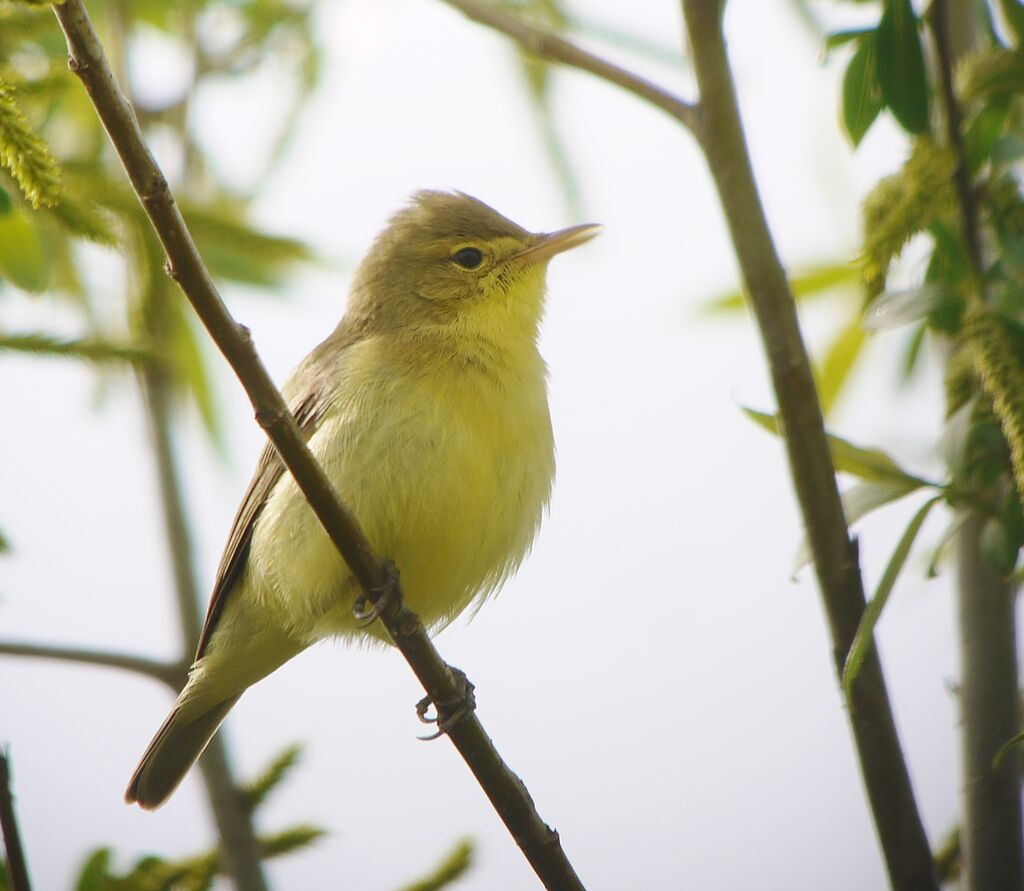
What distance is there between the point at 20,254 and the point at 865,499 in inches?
86.2

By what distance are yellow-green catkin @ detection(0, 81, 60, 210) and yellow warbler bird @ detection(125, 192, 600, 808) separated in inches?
71.3

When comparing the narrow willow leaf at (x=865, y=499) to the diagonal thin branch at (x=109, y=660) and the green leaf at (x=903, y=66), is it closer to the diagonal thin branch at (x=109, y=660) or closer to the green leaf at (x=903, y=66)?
the green leaf at (x=903, y=66)

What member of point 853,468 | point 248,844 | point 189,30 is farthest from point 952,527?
point 189,30

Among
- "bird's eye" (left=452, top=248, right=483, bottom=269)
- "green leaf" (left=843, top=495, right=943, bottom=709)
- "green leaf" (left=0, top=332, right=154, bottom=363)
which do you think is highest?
"bird's eye" (left=452, top=248, right=483, bottom=269)

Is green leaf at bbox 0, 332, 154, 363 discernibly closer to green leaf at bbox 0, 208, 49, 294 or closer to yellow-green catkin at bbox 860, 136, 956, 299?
green leaf at bbox 0, 208, 49, 294

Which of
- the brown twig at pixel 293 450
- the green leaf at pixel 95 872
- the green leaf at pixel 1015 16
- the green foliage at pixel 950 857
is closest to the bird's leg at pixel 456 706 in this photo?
the brown twig at pixel 293 450

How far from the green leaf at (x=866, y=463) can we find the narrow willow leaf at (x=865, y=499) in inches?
0.6

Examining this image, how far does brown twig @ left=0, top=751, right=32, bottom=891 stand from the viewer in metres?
2.46

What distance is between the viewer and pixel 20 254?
112 inches

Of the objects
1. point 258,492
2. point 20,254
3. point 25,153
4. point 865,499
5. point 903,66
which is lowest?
point 865,499

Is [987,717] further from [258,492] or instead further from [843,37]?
[258,492]

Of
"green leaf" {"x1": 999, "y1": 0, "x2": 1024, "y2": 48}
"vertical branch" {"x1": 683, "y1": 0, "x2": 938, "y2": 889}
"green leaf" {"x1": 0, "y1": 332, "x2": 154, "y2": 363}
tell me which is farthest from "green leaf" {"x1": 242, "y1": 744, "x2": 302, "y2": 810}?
"green leaf" {"x1": 999, "y1": 0, "x2": 1024, "y2": 48}

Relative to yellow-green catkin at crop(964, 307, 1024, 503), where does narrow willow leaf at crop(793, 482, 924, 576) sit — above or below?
above

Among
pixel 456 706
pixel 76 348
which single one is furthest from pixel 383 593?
pixel 76 348
